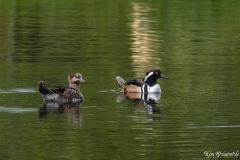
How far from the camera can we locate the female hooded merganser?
2605 cm

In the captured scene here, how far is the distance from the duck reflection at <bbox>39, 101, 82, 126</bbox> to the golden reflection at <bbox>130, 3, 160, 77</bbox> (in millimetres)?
4818

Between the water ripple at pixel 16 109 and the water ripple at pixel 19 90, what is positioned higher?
the water ripple at pixel 19 90

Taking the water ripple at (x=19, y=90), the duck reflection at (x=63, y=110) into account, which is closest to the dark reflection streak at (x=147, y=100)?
the duck reflection at (x=63, y=110)

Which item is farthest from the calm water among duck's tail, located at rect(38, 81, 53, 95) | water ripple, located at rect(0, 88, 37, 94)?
duck's tail, located at rect(38, 81, 53, 95)

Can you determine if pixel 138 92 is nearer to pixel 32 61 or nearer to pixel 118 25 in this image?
pixel 32 61

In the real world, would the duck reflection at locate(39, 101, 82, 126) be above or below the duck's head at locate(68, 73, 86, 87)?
below

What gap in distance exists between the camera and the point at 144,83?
2627 cm

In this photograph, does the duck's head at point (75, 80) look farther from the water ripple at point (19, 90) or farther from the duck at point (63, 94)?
the water ripple at point (19, 90)

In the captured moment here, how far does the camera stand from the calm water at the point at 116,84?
19.3 meters

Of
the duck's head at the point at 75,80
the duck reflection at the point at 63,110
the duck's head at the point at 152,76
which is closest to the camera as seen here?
the duck reflection at the point at 63,110

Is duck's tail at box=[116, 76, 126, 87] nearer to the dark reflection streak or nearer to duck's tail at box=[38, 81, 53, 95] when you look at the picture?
the dark reflection streak

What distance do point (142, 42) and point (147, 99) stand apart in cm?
1061

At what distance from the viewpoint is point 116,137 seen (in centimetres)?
1991

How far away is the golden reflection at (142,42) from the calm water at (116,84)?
4 centimetres
